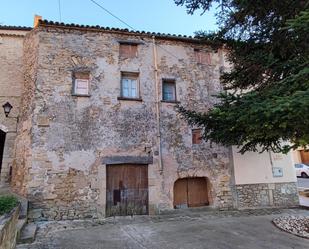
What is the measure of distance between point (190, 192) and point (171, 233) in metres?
3.02

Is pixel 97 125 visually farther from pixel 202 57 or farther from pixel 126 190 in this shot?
pixel 202 57

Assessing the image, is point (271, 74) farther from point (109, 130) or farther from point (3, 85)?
point (3, 85)

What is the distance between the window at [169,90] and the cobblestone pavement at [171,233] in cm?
416

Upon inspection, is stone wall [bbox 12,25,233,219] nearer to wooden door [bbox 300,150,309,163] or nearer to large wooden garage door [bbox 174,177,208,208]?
large wooden garage door [bbox 174,177,208,208]

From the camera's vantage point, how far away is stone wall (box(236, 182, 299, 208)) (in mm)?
9133

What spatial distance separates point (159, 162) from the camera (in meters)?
8.53

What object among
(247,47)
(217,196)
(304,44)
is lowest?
(217,196)

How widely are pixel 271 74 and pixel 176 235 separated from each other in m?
4.33

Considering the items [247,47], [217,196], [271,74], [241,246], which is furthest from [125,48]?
[241,246]

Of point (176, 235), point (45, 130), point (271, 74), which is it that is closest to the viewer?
point (271, 74)

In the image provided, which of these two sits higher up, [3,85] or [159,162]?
[3,85]

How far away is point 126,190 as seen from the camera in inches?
320

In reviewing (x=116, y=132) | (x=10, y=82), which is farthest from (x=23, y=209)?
(x=10, y=82)

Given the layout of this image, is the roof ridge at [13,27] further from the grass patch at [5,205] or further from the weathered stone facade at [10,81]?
the grass patch at [5,205]
